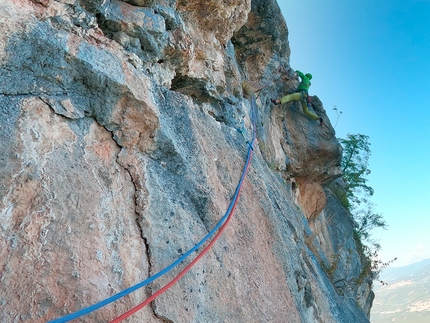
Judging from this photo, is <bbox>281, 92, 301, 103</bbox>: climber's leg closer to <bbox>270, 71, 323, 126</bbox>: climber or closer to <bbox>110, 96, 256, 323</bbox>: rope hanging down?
<bbox>270, 71, 323, 126</bbox>: climber

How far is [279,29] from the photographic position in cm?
955

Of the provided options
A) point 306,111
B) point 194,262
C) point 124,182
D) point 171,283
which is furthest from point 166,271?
point 306,111

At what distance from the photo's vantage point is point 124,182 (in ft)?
9.71

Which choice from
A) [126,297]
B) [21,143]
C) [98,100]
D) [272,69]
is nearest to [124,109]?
[98,100]

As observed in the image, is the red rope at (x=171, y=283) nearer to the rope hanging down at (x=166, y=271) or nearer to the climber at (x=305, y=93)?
the rope hanging down at (x=166, y=271)

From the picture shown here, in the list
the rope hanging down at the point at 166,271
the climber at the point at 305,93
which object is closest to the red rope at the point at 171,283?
the rope hanging down at the point at 166,271

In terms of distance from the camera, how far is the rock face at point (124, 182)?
220cm

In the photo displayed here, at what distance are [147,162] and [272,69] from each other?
24.0ft

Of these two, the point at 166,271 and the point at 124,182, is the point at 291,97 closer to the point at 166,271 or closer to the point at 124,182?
the point at 124,182

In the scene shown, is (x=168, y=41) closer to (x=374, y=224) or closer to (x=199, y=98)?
(x=199, y=98)

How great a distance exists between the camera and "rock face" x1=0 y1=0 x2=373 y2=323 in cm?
220

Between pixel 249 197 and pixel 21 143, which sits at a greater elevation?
pixel 21 143

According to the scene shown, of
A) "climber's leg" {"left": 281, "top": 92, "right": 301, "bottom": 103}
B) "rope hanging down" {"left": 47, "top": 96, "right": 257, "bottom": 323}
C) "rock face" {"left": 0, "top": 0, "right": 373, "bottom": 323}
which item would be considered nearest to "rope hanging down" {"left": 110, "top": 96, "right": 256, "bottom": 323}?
"rope hanging down" {"left": 47, "top": 96, "right": 257, "bottom": 323}

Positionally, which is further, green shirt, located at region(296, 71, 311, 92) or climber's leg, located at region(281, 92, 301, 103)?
green shirt, located at region(296, 71, 311, 92)
